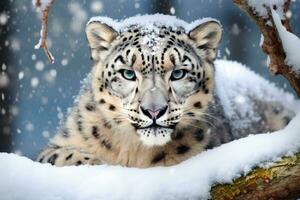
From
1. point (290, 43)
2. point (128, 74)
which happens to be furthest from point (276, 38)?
point (128, 74)

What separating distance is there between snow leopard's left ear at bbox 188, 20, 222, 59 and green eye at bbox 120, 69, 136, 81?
46cm

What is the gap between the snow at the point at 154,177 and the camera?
262 centimetres

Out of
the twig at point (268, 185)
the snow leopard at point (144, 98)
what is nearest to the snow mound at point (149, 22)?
the snow leopard at point (144, 98)

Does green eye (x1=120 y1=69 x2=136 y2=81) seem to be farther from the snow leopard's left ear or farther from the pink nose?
the snow leopard's left ear

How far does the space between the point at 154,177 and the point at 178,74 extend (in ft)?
3.67

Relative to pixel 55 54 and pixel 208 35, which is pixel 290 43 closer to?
pixel 208 35

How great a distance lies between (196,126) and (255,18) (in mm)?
1187

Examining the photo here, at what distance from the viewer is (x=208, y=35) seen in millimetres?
4109

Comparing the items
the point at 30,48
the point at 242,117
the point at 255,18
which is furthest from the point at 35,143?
the point at 255,18

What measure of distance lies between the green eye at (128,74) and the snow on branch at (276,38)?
3.32 feet

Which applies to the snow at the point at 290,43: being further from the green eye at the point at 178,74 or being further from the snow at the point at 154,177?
the green eye at the point at 178,74

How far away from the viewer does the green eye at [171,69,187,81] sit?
12.2 feet

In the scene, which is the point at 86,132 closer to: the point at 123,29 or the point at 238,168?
the point at 123,29

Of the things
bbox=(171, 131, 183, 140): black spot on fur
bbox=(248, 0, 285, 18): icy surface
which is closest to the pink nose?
bbox=(171, 131, 183, 140): black spot on fur
